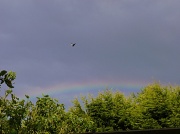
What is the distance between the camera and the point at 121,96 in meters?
21.1

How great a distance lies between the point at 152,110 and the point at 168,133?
50.0ft

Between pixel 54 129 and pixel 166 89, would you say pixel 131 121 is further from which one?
pixel 54 129

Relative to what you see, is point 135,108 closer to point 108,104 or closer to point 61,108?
point 108,104

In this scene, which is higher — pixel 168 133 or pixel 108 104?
pixel 108 104

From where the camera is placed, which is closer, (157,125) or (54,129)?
(54,129)

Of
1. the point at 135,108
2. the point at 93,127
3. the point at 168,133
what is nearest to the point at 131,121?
the point at 135,108

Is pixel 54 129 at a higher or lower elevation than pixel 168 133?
higher

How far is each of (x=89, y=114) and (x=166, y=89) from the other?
4.59m

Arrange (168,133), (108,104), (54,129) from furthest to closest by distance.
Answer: (108,104)
(54,129)
(168,133)

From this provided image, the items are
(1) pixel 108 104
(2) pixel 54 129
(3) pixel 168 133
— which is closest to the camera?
(3) pixel 168 133

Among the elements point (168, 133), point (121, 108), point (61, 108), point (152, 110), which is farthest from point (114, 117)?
point (168, 133)

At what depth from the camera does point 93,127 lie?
64.7 feet

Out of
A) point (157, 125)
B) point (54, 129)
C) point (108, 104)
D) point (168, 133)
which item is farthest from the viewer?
point (108, 104)

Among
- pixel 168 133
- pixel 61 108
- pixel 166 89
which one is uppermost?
pixel 166 89
